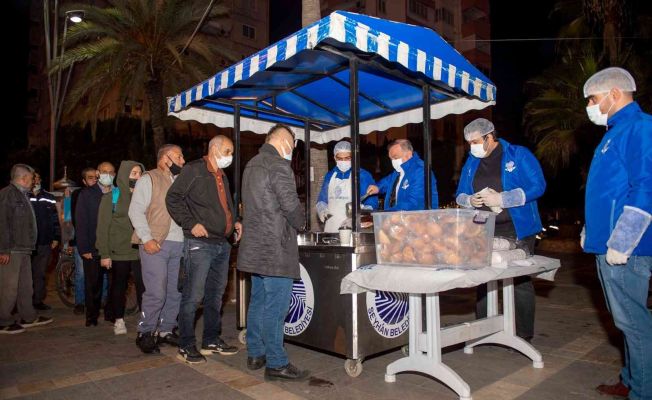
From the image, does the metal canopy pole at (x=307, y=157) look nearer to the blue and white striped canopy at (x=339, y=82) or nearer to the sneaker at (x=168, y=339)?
the blue and white striped canopy at (x=339, y=82)

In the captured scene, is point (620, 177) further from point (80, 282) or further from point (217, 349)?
point (80, 282)

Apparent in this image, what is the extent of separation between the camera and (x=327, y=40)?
3.93 m

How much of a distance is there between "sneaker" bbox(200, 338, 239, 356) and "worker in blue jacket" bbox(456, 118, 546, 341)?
8.94ft

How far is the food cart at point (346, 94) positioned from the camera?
390cm

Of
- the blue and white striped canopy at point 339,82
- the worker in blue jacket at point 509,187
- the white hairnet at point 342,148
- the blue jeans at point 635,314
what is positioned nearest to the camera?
the blue jeans at point 635,314

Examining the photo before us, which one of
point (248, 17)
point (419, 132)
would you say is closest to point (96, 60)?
point (419, 132)

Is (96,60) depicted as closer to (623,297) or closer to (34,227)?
(34,227)

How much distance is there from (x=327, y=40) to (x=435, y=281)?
2.14 metres

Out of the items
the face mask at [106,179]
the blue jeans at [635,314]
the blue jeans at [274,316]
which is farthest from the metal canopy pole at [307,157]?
the blue jeans at [635,314]

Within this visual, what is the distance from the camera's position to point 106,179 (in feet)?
20.3

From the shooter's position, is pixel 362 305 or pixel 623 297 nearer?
pixel 623 297

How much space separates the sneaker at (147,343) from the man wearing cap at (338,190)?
2.55m

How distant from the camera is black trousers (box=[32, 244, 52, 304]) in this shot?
7.15 m

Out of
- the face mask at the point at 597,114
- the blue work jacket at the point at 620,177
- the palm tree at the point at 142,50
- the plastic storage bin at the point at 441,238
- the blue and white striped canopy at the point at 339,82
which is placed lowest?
the plastic storage bin at the point at 441,238
